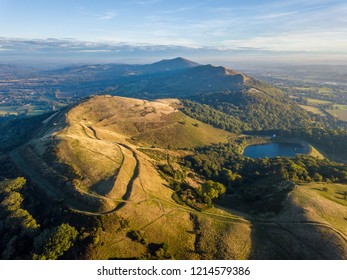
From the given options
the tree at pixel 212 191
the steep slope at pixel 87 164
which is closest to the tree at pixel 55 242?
the steep slope at pixel 87 164

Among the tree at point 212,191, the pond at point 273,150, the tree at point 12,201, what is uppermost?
the tree at point 12,201

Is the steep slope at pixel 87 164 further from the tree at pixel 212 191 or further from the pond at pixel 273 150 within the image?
the pond at pixel 273 150

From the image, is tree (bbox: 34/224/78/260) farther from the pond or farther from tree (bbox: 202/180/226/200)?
the pond

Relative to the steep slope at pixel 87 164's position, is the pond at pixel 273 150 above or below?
below

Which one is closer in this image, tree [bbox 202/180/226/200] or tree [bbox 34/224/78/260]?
tree [bbox 34/224/78/260]

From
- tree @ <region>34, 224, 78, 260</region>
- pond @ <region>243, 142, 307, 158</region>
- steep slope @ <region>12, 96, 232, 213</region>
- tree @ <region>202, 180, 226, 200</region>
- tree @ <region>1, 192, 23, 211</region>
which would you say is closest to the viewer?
tree @ <region>34, 224, 78, 260</region>

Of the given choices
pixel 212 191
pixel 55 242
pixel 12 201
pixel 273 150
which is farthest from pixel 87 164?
pixel 273 150

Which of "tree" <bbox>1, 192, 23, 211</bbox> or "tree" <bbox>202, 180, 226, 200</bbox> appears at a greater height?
"tree" <bbox>1, 192, 23, 211</bbox>

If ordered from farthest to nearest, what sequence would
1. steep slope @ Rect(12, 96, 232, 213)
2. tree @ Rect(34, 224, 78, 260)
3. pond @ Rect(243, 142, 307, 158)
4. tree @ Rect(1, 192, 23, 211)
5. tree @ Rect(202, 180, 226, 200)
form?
pond @ Rect(243, 142, 307, 158)
tree @ Rect(202, 180, 226, 200)
steep slope @ Rect(12, 96, 232, 213)
tree @ Rect(1, 192, 23, 211)
tree @ Rect(34, 224, 78, 260)

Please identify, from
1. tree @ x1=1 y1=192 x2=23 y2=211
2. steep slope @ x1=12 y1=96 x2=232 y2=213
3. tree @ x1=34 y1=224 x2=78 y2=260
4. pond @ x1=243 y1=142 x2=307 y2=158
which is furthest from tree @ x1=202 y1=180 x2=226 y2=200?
pond @ x1=243 y1=142 x2=307 y2=158
